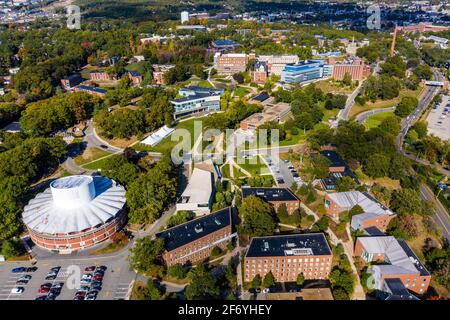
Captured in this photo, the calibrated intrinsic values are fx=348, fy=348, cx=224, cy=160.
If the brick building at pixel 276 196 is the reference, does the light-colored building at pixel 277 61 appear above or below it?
above

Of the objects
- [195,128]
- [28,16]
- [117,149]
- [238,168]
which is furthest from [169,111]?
[28,16]

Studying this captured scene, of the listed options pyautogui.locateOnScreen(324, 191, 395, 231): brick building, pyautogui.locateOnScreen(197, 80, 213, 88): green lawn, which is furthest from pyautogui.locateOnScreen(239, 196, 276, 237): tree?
pyautogui.locateOnScreen(197, 80, 213, 88): green lawn

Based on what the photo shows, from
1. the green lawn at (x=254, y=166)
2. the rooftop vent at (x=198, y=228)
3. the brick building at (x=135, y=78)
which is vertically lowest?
the green lawn at (x=254, y=166)

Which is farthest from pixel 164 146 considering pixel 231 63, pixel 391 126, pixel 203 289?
pixel 231 63

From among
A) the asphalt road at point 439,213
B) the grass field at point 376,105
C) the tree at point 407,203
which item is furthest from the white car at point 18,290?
the grass field at point 376,105

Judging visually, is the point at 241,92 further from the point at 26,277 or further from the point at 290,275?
the point at 26,277

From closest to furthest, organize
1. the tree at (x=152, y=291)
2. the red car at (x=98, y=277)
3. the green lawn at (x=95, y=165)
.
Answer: the tree at (x=152, y=291)
the red car at (x=98, y=277)
the green lawn at (x=95, y=165)

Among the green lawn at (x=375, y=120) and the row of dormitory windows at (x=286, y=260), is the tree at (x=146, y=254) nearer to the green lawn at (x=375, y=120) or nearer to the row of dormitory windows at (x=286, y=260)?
the row of dormitory windows at (x=286, y=260)
